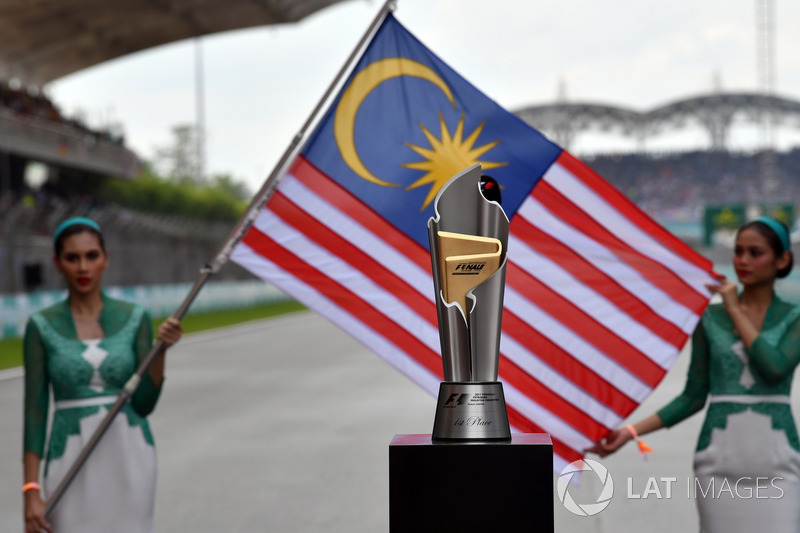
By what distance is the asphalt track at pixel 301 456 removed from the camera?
624 cm

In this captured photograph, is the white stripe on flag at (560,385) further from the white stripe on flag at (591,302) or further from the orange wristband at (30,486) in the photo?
the orange wristband at (30,486)

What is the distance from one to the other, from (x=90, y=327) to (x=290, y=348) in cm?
1560

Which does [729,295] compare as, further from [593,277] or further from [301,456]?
[301,456]

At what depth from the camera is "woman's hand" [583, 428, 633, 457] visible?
3.86 meters

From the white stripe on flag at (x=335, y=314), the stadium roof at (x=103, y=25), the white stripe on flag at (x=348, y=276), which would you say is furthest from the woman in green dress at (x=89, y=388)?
the stadium roof at (x=103, y=25)

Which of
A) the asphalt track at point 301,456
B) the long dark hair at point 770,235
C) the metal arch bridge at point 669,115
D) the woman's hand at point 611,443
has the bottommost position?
the asphalt track at point 301,456

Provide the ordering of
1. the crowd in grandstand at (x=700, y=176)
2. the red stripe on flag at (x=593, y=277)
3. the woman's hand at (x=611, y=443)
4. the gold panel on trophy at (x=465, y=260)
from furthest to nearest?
the crowd in grandstand at (x=700, y=176) < the red stripe on flag at (x=593, y=277) < the woman's hand at (x=611, y=443) < the gold panel on trophy at (x=465, y=260)

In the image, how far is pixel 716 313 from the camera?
3.68 metres

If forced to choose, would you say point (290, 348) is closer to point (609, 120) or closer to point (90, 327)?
point (90, 327)

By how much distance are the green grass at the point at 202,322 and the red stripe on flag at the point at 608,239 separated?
528 inches

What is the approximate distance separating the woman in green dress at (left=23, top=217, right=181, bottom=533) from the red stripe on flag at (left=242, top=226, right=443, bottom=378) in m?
0.62

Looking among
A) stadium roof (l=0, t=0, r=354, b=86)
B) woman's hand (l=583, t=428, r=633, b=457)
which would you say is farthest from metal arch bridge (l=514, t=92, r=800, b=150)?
woman's hand (l=583, t=428, r=633, b=457)

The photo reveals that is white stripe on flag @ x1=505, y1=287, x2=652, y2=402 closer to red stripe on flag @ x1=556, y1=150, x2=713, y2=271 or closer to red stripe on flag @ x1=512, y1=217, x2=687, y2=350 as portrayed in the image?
red stripe on flag @ x1=512, y1=217, x2=687, y2=350

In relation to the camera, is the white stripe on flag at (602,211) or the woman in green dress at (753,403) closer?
the woman in green dress at (753,403)
